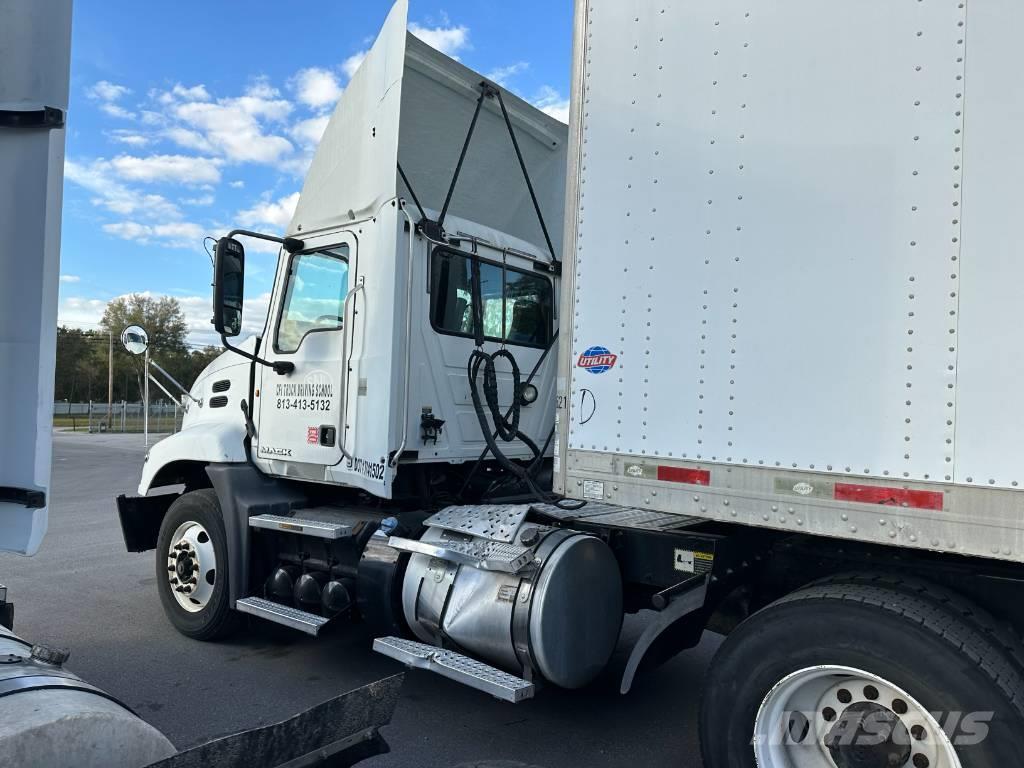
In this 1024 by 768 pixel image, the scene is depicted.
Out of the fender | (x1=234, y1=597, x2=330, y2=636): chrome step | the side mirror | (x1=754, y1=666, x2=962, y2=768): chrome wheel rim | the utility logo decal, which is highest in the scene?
the side mirror

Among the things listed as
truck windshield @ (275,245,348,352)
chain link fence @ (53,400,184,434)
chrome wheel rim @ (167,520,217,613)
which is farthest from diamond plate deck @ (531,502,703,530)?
chain link fence @ (53,400,184,434)

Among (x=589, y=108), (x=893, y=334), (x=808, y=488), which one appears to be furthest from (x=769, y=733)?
(x=589, y=108)

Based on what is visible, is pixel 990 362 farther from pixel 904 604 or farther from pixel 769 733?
pixel 769 733

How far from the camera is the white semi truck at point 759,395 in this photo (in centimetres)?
225

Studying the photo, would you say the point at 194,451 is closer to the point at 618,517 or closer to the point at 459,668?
the point at 459,668

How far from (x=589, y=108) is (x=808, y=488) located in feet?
5.63

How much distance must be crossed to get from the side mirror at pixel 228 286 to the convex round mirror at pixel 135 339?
62cm

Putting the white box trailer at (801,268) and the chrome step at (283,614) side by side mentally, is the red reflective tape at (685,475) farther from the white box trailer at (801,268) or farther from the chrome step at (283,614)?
the chrome step at (283,614)

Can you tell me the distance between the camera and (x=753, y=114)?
2641mm

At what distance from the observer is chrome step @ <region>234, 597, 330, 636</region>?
4.37 m

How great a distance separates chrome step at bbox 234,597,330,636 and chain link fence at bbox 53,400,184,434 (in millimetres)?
37506

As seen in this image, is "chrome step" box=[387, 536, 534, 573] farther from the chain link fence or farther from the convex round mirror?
the chain link fence

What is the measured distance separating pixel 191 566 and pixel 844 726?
4340 millimetres

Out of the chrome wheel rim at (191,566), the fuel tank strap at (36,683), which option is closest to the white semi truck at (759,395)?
the chrome wheel rim at (191,566)
